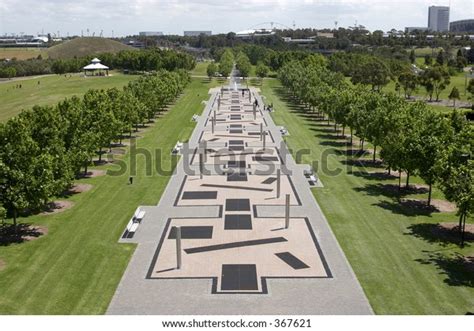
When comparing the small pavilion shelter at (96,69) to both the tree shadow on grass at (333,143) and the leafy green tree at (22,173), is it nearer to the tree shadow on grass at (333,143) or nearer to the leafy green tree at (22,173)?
the tree shadow on grass at (333,143)

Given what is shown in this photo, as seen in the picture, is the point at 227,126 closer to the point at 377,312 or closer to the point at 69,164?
the point at 69,164

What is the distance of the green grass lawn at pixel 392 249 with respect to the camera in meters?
24.2

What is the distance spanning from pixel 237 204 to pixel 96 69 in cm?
12808

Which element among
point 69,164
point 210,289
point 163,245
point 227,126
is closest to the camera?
point 210,289

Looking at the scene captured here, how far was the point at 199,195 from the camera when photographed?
40.9 meters

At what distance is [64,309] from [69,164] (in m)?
16.0

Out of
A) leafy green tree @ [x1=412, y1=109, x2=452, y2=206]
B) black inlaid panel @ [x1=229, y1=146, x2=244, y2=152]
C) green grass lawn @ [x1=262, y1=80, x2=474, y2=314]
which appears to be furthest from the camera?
black inlaid panel @ [x1=229, y1=146, x2=244, y2=152]

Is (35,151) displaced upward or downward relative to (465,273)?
upward

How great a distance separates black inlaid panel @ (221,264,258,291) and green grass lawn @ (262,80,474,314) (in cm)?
550

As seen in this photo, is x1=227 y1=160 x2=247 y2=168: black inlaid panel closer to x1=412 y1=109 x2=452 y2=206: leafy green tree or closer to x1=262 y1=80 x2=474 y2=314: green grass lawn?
x1=262 y1=80 x2=474 y2=314: green grass lawn

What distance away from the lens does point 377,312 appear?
23047 mm

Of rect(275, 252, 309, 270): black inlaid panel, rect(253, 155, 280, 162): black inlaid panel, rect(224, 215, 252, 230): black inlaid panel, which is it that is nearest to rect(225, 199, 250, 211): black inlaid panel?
rect(224, 215, 252, 230): black inlaid panel

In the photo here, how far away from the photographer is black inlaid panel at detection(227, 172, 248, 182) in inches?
1785
